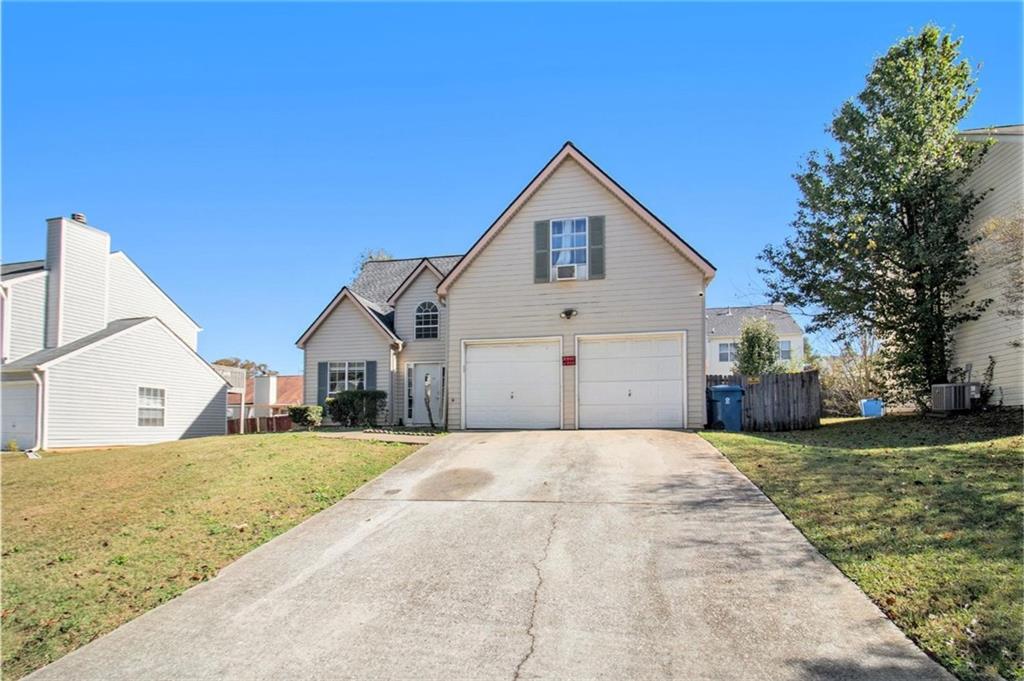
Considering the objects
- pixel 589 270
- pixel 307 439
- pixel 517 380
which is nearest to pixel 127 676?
pixel 307 439

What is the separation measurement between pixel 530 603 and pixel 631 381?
10674 millimetres

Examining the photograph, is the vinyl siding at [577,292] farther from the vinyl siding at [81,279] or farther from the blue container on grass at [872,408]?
the vinyl siding at [81,279]

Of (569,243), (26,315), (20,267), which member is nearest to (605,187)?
(569,243)

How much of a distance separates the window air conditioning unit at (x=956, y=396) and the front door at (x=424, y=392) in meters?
14.2

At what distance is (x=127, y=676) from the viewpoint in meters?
4.72

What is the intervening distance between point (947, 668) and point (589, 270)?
41.6 feet

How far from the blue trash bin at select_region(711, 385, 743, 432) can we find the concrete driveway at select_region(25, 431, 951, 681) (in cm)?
698

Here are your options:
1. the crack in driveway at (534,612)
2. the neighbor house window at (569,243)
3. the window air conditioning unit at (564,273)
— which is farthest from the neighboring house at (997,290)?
the crack in driveway at (534,612)

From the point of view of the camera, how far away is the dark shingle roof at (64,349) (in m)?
18.8

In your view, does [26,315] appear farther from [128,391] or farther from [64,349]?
[128,391]

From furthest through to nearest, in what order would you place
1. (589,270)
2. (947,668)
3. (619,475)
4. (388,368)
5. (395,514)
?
(388,368) < (589,270) < (619,475) < (395,514) < (947,668)

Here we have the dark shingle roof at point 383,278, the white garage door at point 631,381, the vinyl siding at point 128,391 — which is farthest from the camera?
the dark shingle roof at point 383,278

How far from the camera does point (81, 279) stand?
73.0 ft

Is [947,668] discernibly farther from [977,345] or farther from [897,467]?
[977,345]
